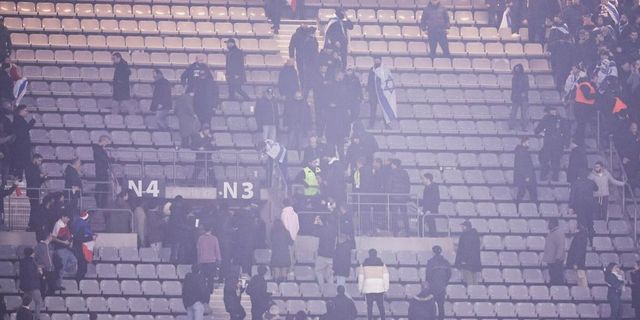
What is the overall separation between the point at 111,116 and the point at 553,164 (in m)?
9.94

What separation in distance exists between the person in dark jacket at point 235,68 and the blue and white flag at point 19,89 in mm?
4644

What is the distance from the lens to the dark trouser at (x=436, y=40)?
1790 inches

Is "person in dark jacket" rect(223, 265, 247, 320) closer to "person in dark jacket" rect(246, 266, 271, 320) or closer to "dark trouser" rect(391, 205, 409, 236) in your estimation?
"person in dark jacket" rect(246, 266, 271, 320)

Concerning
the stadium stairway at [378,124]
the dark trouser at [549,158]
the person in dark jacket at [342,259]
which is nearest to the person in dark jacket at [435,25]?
the stadium stairway at [378,124]

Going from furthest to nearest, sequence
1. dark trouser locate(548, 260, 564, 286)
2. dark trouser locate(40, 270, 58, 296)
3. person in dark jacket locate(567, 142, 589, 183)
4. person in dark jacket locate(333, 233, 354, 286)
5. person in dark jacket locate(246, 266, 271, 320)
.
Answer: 1. person in dark jacket locate(567, 142, 589, 183)
2. dark trouser locate(548, 260, 564, 286)
3. person in dark jacket locate(333, 233, 354, 286)
4. dark trouser locate(40, 270, 58, 296)
5. person in dark jacket locate(246, 266, 271, 320)

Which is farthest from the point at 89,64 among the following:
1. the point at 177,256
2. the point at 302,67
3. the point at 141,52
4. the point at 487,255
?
the point at 487,255

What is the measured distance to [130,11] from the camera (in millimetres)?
46688

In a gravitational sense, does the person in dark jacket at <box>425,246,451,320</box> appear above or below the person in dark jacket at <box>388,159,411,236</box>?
below

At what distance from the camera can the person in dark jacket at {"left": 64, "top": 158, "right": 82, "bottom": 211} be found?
3894cm

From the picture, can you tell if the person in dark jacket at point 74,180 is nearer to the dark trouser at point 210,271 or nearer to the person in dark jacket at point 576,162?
the dark trouser at point 210,271

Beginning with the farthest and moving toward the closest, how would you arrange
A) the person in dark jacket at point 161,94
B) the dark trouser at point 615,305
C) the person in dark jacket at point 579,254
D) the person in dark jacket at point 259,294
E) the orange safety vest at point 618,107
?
the orange safety vest at point 618,107
the person in dark jacket at point 161,94
the person in dark jacket at point 579,254
the dark trouser at point 615,305
the person in dark jacket at point 259,294

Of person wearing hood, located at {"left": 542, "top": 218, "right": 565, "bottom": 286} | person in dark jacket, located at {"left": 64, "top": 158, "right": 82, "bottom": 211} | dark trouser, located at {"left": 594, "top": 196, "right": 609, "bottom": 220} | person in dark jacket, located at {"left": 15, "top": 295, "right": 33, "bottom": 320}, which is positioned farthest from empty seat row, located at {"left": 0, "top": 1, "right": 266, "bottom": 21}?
person in dark jacket, located at {"left": 15, "top": 295, "right": 33, "bottom": 320}

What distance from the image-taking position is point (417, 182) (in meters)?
42.0

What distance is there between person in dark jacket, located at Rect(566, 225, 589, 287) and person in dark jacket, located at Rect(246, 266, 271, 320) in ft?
22.1
